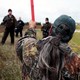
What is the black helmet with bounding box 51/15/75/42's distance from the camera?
479 cm

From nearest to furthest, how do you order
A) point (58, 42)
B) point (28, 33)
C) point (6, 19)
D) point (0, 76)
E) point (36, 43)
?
point (58, 42) → point (36, 43) → point (28, 33) → point (0, 76) → point (6, 19)

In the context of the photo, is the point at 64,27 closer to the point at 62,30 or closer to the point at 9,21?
the point at 62,30

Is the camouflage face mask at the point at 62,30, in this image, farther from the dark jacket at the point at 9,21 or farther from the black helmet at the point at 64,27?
the dark jacket at the point at 9,21

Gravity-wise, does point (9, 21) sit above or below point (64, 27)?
below

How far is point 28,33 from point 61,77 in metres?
0.88

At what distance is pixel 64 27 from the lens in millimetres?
4801

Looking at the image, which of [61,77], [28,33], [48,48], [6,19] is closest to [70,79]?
[61,77]

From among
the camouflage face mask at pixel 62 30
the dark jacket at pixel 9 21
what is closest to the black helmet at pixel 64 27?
the camouflage face mask at pixel 62 30

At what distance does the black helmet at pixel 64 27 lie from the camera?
479 centimetres

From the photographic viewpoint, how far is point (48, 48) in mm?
4781

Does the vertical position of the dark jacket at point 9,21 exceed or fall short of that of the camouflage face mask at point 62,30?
it falls short

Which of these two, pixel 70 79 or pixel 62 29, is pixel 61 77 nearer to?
pixel 70 79

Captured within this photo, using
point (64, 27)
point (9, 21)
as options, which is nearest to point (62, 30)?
point (64, 27)

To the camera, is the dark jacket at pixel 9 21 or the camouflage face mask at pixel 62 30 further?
the dark jacket at pixel 9 21
